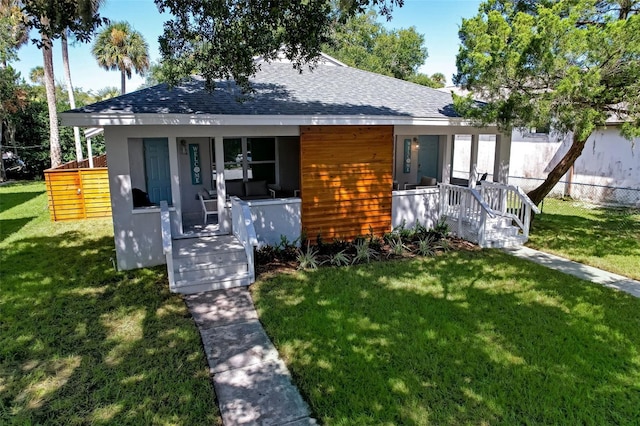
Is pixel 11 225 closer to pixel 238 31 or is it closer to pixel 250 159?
pixel 250 159

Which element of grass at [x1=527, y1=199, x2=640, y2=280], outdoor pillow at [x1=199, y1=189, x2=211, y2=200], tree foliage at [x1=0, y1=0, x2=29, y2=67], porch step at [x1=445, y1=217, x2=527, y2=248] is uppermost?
tree foliage at [x1=0, y1=0, x2=29, y2=67]

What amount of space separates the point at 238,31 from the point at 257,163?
14.1 feet

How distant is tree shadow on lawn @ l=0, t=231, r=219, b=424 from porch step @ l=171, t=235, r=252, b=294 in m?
0.36

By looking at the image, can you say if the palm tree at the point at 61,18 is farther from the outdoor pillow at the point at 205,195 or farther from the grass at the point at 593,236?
the grass at the point at 593,236

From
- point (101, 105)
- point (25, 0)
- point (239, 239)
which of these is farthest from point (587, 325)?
point (25, 0)

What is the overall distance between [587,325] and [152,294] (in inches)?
246

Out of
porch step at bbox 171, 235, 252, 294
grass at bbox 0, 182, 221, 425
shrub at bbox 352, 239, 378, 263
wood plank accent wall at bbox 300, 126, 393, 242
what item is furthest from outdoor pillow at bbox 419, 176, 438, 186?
grass at bbox 0, 182, 221, 425

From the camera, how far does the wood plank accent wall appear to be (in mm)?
8961

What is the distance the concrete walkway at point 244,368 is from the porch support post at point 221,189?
7.53 ft

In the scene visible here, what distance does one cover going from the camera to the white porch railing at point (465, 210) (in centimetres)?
910

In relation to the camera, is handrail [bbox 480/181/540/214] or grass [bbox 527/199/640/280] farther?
handrail [bbox 480/181/540/214]

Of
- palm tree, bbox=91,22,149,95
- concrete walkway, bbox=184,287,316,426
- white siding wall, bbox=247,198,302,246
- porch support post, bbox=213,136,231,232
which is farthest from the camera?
palm tree, bbox=91,22,149,95

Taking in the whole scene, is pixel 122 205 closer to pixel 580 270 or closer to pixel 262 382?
pixel 262 382

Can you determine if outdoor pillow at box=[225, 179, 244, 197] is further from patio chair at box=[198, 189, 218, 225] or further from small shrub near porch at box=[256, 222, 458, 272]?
small shrub near porch at box=[256, 222, 458, 272]
